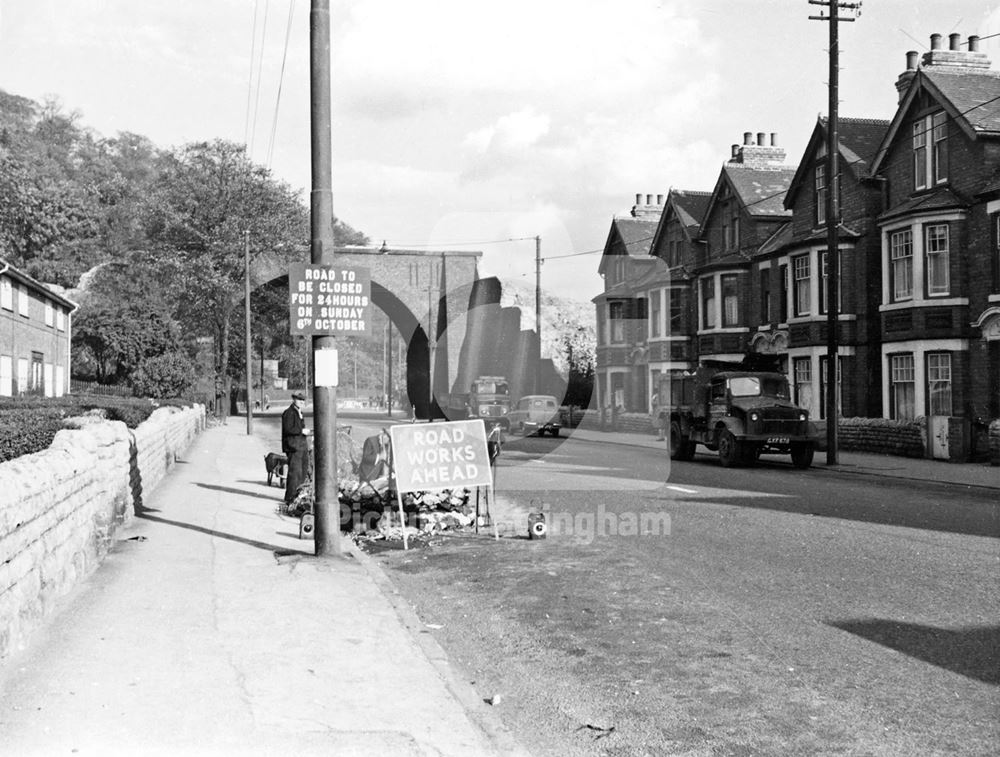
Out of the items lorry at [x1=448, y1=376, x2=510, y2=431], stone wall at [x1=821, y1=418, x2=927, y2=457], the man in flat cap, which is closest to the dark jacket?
the man in flat cap

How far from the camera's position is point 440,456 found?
38.0ft

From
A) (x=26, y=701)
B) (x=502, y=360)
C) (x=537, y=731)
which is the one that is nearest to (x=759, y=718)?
(x=537, y=731)

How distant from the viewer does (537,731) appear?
518 centimetres

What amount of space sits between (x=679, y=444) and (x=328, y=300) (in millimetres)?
16256

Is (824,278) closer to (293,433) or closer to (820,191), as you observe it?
(820,191)

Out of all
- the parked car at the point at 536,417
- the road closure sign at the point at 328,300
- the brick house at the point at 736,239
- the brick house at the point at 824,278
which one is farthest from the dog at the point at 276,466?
the brick house at the point at 736,239

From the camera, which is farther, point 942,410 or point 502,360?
point 502,360

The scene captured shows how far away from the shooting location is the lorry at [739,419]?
2188 centimetres

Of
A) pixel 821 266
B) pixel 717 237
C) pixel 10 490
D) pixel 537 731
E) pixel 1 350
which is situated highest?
pixel 717 237

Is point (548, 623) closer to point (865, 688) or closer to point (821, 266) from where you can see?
point (865, 688)

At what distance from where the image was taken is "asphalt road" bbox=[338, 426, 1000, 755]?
17.0 feet

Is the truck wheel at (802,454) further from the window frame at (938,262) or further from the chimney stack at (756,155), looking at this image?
the chimney stack at (756,155)

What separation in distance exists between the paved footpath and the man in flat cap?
15.8 ft

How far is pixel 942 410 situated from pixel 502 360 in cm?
3334
